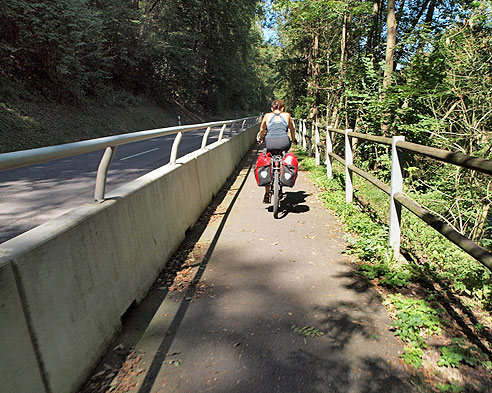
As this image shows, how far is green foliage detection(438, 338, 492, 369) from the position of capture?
261 cm

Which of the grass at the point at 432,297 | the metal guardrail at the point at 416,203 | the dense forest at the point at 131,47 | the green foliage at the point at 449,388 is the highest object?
the dense forest at the point at 131,47

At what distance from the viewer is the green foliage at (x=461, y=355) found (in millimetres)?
2609

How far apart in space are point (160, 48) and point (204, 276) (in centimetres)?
3108

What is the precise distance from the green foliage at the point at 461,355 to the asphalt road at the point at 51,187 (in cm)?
478

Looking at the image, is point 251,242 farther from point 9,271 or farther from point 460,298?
point 9,271

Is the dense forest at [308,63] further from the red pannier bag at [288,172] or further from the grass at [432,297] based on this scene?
the red pannier bag at [288,172]

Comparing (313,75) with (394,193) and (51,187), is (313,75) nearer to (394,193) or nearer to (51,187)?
(51,187)

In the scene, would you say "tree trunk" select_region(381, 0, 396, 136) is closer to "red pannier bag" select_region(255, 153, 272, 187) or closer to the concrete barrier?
"red pannier bag" select_region(255, 153, 272, 187)

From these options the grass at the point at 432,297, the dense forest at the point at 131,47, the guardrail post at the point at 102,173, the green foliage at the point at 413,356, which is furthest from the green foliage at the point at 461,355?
the dense forest at the point at 131,47

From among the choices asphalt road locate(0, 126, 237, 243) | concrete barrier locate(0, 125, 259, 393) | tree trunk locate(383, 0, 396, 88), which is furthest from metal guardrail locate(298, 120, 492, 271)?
asphalt road locate(0, 126, 237, 243)

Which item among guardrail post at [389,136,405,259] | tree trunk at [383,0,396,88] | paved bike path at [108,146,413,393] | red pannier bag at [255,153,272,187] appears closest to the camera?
paved bike path at [108,146,413,393]

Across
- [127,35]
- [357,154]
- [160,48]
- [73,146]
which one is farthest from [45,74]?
[73,146]

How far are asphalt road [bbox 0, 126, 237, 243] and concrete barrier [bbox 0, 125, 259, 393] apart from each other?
2222mm

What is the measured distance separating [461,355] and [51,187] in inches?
Result: 306
